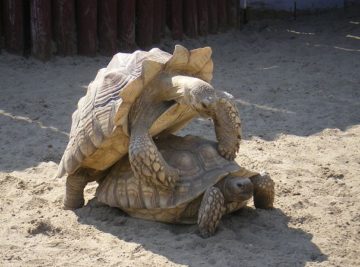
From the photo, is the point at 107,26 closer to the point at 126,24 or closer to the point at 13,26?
the point at 126,24

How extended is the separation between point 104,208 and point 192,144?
70 centimetres

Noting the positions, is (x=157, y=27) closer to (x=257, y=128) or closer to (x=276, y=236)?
(x=257, y=128)

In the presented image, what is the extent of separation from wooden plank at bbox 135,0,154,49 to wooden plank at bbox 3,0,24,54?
1408mm

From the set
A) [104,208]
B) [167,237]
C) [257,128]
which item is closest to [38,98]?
[257,128]

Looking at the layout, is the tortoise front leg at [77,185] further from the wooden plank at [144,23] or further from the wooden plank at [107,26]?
the wooden plank at [144,23]

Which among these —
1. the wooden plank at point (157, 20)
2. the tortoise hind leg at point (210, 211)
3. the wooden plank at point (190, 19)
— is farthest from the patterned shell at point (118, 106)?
the wooden plank at point (190, 19)

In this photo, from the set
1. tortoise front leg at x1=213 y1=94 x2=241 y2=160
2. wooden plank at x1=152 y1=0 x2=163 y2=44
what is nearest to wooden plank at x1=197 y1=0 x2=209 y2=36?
wooden plank at x1=152 y1=0 x2=163 y2=44

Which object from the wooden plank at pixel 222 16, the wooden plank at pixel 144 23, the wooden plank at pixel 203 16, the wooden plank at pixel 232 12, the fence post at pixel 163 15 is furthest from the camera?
the wooden plank at pixel 232 12

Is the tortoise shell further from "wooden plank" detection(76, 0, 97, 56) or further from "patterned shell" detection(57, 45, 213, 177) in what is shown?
"wooden plank" detection(76, 0, 97, 56)

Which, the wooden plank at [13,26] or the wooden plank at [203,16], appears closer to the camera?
the wooden plank at [13,26]

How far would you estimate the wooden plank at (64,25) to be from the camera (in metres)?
8.03

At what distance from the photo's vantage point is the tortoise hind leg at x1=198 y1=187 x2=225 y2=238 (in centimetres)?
403

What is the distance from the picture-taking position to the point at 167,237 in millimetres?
4117

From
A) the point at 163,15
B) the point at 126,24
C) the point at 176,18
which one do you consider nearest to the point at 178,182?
the point at 126,24
